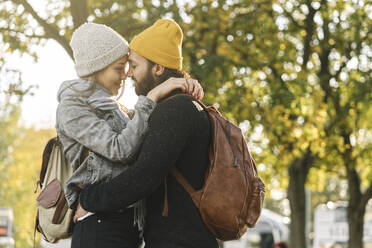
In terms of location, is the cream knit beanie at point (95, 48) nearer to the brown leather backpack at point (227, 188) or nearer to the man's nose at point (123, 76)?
the man's nose at point (123, 76)

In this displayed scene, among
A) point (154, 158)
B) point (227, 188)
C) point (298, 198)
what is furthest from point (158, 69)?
point (298, 198)

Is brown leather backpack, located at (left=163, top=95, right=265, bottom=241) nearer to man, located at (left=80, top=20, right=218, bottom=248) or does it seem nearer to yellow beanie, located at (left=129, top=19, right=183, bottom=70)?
man, located at (left=80, top=20, right=218, bottom=248)

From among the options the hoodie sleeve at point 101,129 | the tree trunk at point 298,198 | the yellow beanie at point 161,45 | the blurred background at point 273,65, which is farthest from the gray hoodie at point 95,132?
the tree trunk at point 298,198

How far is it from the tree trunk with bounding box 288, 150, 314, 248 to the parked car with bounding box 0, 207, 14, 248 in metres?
8.52

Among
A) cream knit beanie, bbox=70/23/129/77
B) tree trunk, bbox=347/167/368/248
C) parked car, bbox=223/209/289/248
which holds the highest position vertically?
cream knit beanie, bbox=70/23/129/77

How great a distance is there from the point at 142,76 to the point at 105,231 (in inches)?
27.6

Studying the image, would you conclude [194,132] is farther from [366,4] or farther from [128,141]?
[366,4]

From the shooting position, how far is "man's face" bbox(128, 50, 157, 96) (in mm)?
2990

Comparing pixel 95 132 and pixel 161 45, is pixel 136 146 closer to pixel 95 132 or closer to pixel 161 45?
pixel 95 132

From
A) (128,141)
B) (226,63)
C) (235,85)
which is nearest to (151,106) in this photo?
(128,141)

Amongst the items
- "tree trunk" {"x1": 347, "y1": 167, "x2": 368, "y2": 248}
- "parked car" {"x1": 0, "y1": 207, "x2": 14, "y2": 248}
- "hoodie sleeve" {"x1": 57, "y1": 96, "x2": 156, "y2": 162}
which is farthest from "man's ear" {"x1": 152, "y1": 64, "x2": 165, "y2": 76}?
"parked car" {"x1": 0, "y1": 207, "x2": 14, "y2": 248}

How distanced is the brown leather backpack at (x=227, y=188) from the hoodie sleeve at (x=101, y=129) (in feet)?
0.72

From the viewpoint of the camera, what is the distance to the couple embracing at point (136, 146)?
268 centimetres

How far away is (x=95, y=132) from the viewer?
283 centimetres
